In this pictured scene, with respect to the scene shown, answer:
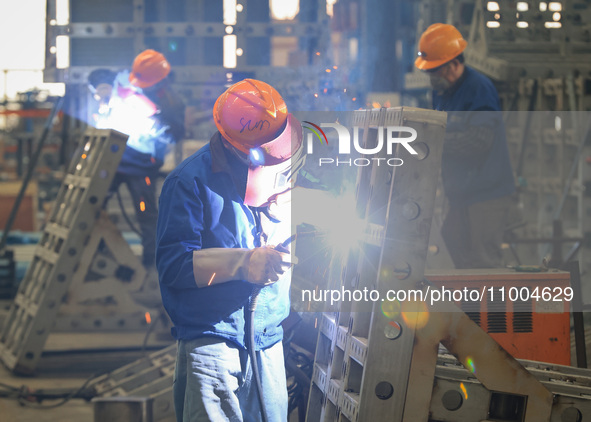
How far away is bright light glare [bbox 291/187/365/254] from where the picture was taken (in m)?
3.13

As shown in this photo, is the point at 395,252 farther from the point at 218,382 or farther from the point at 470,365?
the point at 218,382

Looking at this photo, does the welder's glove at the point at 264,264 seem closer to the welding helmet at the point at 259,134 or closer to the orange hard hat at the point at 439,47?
the welding helmet at the point at 259,134

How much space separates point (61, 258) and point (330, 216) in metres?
3.73

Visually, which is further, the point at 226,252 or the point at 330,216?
the point at 330,216

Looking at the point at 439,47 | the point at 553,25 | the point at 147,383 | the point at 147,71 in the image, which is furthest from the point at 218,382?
the point at 553,25

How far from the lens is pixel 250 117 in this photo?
2846mm

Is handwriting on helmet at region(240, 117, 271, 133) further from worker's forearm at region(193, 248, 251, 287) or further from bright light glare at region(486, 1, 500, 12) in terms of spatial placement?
bright light glare at region(486, 1, 500, 12)

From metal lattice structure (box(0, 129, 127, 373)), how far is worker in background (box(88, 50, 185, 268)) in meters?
→ 0.44

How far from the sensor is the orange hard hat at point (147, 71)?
7.21 m

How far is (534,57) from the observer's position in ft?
25.1

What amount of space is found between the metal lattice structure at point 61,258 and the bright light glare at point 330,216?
137 inches

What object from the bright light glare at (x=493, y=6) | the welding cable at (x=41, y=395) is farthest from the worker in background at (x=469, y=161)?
the welding cable at (x=41, y=395)

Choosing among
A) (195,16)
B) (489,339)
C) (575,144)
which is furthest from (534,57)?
(489,339)

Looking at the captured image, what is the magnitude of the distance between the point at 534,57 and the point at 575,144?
3.32ft
